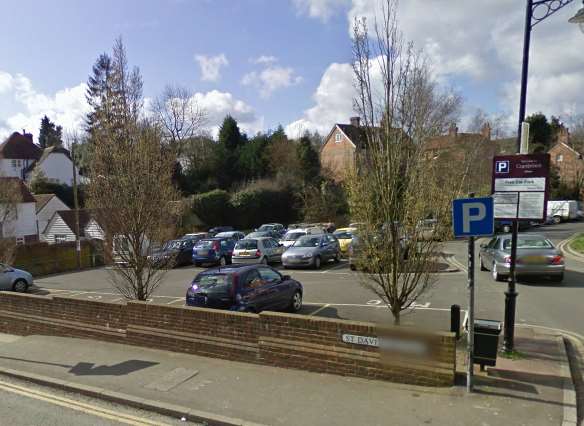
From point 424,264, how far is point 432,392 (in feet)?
6.21

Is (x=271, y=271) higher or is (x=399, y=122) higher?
(x=399, y=122)

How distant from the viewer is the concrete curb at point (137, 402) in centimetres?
514

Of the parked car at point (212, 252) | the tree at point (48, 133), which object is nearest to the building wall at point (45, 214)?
the parked car at point (212, 252)

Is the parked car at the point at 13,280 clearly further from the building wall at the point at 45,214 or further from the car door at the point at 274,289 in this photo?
the building wall at the point at 45,214

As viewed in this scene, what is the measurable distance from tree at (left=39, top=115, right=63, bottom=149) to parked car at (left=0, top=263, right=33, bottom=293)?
88.0 meters

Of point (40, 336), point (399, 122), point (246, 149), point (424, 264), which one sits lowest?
point (40, 336)

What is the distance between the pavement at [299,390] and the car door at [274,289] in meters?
2.59

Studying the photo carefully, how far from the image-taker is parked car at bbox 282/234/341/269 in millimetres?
18766

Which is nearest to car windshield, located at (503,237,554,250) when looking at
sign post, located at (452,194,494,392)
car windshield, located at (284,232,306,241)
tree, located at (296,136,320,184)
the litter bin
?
the litter bin

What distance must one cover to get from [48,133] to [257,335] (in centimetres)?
10889

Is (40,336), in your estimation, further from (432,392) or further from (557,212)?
(557,212)

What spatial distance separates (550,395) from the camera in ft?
17.1

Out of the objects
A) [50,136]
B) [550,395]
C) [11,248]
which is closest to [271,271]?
[550,395]

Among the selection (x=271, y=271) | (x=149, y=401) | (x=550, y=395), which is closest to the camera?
(x=550, y=395)
